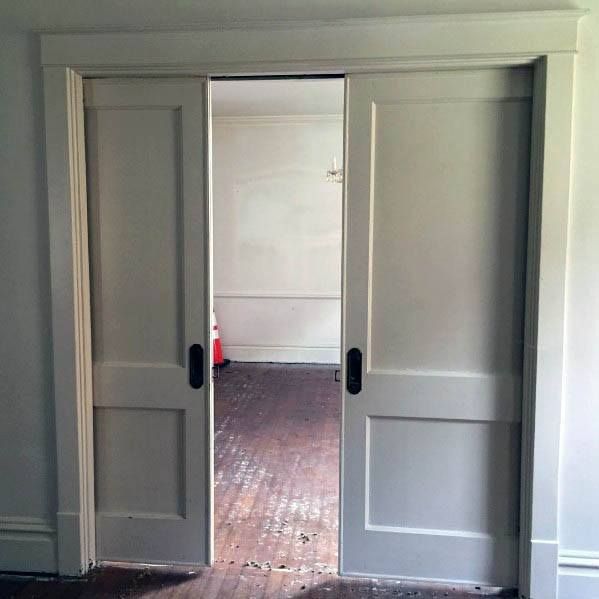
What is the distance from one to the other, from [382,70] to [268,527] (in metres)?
2.20

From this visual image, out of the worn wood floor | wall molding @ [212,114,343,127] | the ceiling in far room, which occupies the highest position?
the ceiling in far room

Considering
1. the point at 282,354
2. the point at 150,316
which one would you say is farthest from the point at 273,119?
the point at 150,316

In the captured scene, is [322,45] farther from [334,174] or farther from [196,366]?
[334,174]

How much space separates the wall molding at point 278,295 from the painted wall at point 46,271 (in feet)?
14.8

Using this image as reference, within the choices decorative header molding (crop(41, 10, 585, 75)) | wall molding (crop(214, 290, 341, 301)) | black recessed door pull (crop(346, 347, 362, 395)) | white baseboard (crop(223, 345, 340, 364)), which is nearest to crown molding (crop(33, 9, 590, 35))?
decorative header molding (crop(41, 10, 585, 75))

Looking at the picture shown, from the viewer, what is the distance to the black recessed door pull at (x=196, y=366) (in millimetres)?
2398

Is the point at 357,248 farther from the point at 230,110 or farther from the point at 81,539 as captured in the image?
the point at 230,110

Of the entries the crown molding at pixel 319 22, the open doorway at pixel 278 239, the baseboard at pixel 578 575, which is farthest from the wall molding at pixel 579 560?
the open doorway at pixel 278 239

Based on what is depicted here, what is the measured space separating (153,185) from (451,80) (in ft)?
4.08

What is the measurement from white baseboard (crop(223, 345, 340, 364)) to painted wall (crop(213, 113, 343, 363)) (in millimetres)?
12

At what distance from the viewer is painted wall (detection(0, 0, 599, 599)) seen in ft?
7.02

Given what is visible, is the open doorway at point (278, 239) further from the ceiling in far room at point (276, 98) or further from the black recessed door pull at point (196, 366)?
the black recessed door pull at point (196, 366)

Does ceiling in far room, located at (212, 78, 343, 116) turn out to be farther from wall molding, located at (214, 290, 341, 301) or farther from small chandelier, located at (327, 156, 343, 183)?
Result: wall molding, located at (214, 290, 341, 301)

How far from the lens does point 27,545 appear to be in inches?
97.7
